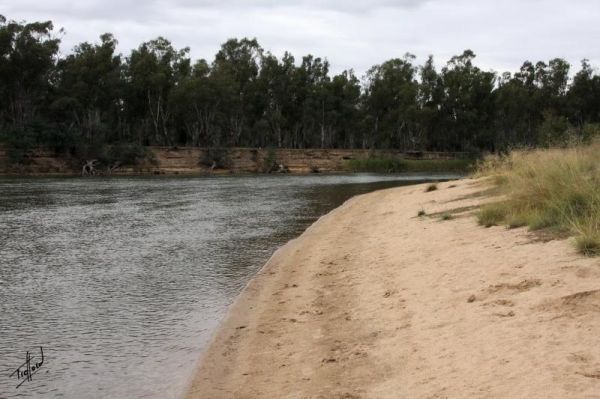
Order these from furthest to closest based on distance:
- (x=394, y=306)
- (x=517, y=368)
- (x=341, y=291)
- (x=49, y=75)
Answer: (x=49, y=75) < (x=341, y=291) < (x=394, y=306) < (x=517, y=368)

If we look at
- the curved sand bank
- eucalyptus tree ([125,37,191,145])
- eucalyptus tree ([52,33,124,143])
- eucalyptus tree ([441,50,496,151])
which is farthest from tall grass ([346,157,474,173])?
the curved sand bank

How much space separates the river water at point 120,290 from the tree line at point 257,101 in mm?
54189

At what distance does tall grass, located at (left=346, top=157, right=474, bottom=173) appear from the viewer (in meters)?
85.3

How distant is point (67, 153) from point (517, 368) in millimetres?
73299

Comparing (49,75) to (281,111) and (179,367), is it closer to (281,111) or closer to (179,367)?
(281,111)

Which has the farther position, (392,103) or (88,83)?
(392,103)

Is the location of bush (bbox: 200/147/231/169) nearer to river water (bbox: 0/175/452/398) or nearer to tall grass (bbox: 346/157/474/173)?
tall grass (bbox: 346/157/474/173)

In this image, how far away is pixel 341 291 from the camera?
30.4 feet

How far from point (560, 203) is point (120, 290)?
326 inches

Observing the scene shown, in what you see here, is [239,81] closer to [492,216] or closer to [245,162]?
[245,162]

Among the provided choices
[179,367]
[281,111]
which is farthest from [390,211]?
[281,111]

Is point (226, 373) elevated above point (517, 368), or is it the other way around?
point (517, 368)

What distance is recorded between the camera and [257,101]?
97.8 meters

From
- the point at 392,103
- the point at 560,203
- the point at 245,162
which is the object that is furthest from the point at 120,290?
the point at 392,103
